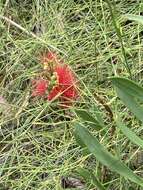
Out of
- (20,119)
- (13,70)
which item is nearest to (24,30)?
(13,70)

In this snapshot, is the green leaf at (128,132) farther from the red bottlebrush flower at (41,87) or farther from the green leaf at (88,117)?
the red bottlebrush flower at (41,87)

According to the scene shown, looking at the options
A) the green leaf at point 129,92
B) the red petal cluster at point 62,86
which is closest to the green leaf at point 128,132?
the green leaf at point 129,92

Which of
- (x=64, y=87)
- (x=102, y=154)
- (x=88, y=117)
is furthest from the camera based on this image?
(x=64, y=87)

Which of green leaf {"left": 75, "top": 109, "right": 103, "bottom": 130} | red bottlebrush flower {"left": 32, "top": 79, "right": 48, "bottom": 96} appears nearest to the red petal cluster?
red bottlebrush flower {"left": 32, "top": 79, "right": 48, "bottom": 96}

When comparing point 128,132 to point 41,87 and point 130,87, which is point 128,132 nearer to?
point 130,87

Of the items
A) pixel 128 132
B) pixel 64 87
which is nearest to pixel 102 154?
pixel 128 132

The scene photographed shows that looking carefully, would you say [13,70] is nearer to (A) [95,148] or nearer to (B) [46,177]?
(B) [46,177]
